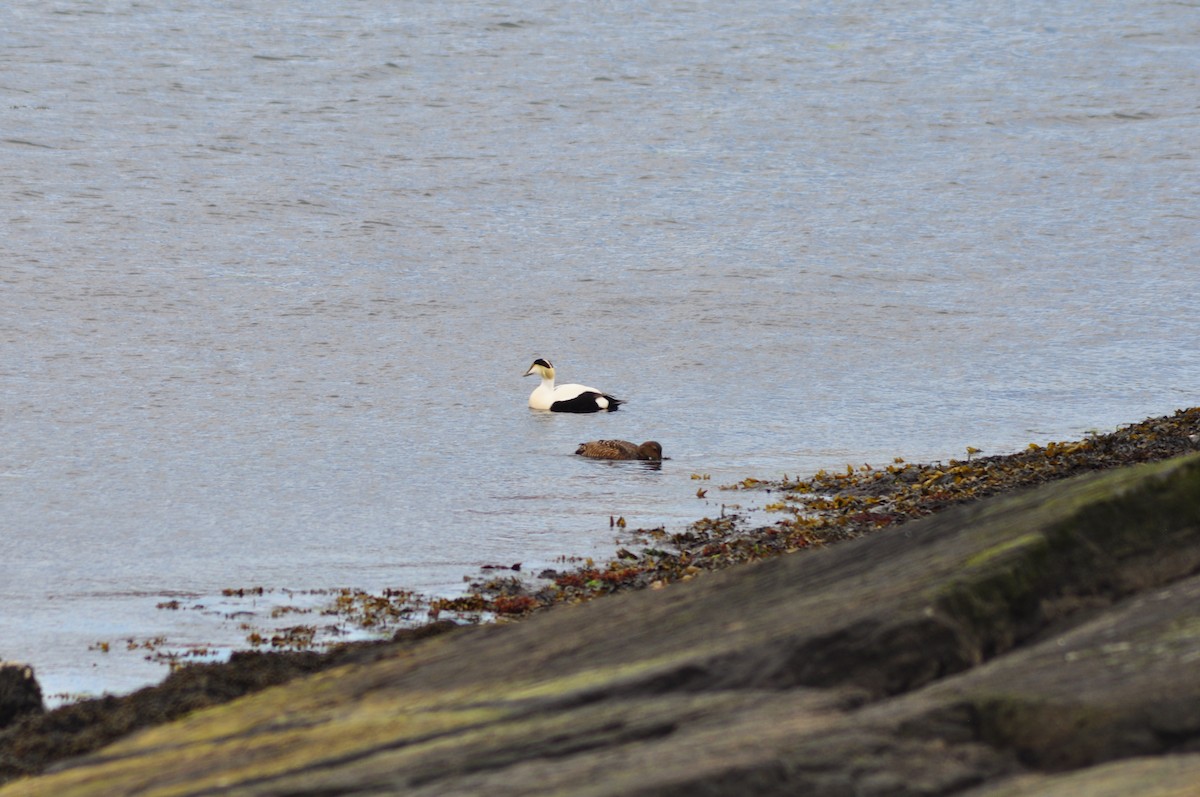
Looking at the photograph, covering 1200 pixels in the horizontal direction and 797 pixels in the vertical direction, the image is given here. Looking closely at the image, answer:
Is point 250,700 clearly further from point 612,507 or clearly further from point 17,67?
point 17,67

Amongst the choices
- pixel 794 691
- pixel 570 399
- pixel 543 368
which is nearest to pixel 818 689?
pixel 794 691

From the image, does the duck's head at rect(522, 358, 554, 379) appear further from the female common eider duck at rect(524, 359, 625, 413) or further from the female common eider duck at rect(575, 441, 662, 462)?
the female common eider duck at rect(575, 441, 662, 462)

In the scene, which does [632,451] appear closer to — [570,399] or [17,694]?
[570,399]

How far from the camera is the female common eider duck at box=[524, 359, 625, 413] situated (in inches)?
734

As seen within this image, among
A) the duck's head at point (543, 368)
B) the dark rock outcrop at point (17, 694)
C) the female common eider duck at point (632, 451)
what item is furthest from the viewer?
the duck's head at point (543, 368)

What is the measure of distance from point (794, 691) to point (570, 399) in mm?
13926

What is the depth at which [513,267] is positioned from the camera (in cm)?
2692

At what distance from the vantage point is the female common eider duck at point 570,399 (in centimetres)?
1866

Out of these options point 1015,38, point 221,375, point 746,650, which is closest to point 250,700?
point 746,650

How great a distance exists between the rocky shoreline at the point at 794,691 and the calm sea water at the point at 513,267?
252cm

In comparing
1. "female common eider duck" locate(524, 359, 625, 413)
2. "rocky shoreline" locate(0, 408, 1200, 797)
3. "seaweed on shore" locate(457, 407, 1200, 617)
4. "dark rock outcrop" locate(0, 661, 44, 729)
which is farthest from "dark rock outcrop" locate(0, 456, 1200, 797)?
"female common eider duck" locate(524, 359, 625, 413)

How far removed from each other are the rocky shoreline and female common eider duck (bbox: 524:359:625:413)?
1175cm

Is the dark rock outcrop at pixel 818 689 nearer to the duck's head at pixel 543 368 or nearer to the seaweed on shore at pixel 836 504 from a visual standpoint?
the seaweed on shore at pixel 836 504

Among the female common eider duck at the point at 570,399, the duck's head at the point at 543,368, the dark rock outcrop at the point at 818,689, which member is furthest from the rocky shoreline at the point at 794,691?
the duck's head at the point at 543,368
